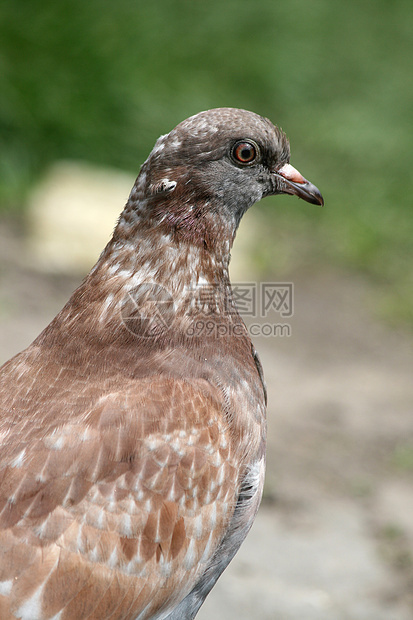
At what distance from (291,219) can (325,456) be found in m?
4.01

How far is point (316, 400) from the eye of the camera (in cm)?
580

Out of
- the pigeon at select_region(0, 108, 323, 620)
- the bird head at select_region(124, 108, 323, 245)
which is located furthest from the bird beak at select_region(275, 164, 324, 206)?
the bird head at select_region(124, 108, 323, 245)

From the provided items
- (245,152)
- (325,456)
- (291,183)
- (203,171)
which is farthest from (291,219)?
(203,171)

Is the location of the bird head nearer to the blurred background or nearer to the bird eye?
the bird eye

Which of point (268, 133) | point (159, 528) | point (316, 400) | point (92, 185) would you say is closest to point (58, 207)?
point (92, 185)

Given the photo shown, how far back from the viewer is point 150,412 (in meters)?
2.54

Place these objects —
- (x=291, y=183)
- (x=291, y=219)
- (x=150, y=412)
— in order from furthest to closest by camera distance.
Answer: (x=291, y=219), (x=291, y=183), (x=150, y=412)

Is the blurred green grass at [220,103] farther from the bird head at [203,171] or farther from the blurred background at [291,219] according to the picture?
the bird head at [203,171]

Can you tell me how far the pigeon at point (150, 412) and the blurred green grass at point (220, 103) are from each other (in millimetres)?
4605

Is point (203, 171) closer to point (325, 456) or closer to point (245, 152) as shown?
point (245, 152)

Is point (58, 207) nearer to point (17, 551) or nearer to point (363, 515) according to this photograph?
point (363, 515)

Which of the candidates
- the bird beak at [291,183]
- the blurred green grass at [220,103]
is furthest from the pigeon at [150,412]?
the blurred green grass at [220,103]

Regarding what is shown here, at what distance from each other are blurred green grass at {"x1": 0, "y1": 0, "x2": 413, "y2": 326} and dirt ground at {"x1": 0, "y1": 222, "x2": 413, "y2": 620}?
1.80 feet

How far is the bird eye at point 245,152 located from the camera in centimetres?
289
